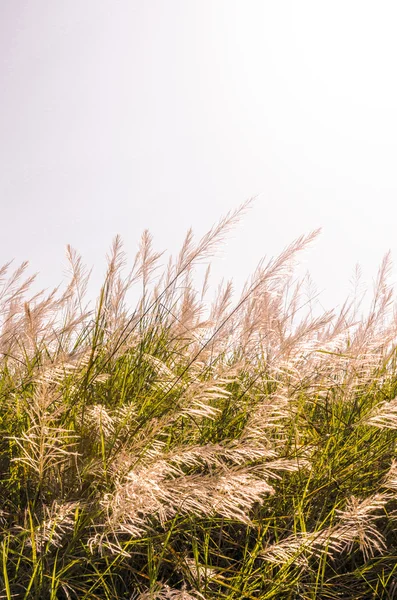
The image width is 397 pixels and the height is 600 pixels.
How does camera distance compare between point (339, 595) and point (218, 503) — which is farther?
point (339, 595)

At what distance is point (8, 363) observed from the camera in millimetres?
2688

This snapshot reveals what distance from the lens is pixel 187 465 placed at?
2.11m

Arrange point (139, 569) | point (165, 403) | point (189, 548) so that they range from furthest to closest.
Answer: point (165, 403) → point (189, 548) → point (139, 569)

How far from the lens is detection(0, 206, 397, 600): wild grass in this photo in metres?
1.63

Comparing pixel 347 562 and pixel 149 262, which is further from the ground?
pixel 149 262

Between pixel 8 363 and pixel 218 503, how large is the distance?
1.50 meters

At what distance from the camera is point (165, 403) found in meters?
2.21

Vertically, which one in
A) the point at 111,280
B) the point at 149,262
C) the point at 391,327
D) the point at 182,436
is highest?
the point at 391,327

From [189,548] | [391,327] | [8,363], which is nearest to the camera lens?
[189,548]

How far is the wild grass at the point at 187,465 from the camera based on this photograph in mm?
1629

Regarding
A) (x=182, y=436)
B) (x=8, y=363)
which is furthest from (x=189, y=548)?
(x=8, y=363)

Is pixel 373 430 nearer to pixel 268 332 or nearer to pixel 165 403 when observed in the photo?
pixel 268 332

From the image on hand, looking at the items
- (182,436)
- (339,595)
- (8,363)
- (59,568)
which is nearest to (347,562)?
(339,595)

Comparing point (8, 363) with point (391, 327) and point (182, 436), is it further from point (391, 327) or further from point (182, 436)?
point (391, 327)
